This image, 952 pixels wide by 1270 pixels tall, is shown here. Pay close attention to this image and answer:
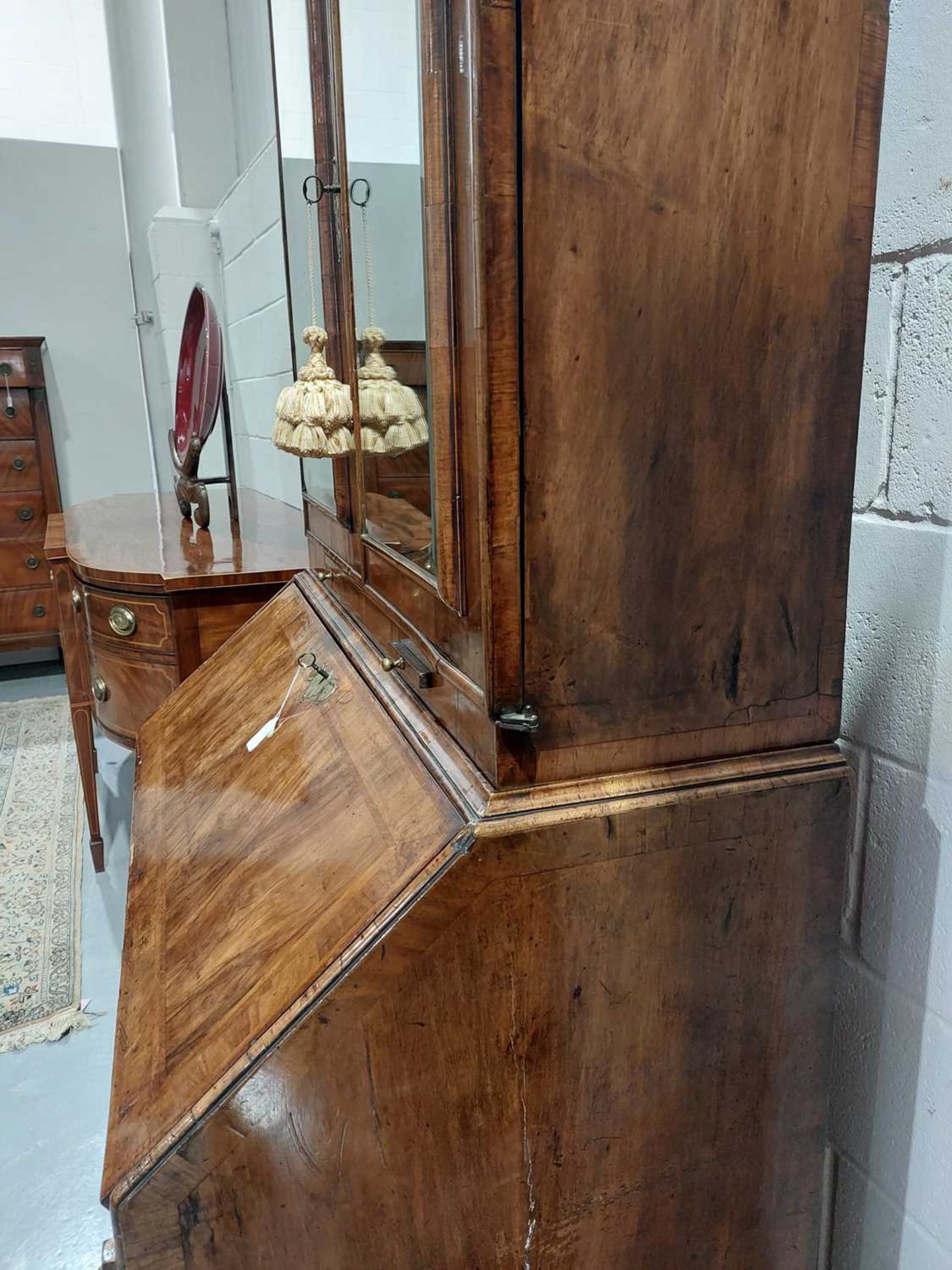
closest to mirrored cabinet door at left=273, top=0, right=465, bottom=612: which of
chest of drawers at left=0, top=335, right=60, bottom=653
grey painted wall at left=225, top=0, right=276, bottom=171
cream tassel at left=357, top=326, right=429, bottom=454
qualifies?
cream tassel at left=357, top=326, right=429, bottom=454

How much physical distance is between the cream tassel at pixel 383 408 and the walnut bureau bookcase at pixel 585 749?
77mm

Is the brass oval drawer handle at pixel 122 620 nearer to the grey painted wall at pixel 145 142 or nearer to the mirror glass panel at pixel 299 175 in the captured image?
the mirror glass panel at pixel 299 175

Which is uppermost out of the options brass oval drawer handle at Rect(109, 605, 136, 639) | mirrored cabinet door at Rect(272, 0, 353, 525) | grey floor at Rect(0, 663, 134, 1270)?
mirrored cabinet door at Rect(272, 0, 353, 525)

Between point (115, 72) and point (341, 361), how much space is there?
3974mm

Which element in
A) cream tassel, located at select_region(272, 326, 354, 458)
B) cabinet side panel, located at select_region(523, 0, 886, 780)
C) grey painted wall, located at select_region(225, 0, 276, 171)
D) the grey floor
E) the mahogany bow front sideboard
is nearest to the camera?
cabinet side panel, located at select_region(523, 0, 886, 780)

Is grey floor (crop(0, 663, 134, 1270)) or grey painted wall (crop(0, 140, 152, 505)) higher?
grey painted wall (crop(0, 140, 152, 505))

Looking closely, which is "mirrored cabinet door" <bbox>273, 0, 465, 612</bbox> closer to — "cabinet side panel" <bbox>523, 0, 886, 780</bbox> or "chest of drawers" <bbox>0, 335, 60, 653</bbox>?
"cabinet side panel" <bbox>523, 0, 886, 780</bbox>

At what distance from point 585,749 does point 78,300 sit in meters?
4.15

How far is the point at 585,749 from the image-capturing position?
64 cm

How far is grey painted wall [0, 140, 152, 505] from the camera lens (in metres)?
3.90

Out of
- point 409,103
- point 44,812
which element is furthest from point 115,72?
point 409,103

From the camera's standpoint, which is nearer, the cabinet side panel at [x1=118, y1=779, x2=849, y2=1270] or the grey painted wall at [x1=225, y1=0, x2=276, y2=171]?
the cabinet side panel at [x1=118, y1=779, x2=849, y2=1270]

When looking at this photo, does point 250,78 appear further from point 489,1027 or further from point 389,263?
point 489,1027

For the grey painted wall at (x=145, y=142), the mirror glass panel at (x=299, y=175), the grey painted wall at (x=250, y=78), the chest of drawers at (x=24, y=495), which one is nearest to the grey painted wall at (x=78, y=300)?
the grey painted wall at (x=145, y=142)
